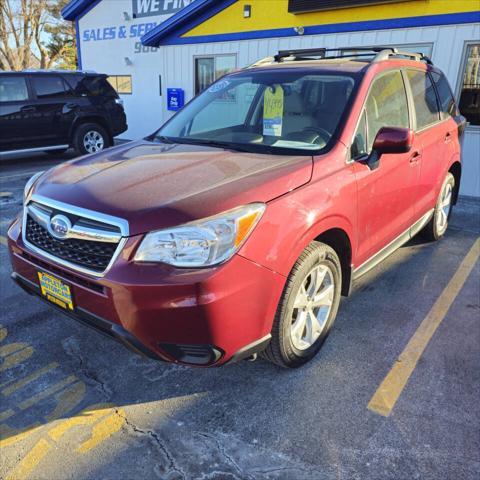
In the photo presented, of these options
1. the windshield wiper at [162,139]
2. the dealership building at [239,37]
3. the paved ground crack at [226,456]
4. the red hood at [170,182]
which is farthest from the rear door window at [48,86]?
the paved ground crack at [226,456]

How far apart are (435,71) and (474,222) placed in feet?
8.13

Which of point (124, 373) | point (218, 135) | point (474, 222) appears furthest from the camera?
point (474, 222)

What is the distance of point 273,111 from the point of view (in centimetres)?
333

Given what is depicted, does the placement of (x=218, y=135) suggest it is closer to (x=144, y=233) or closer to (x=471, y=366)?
(x=144, y=233)

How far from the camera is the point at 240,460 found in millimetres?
2195

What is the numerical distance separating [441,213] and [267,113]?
2704mm

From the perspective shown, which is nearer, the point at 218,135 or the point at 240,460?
the point at 240,460

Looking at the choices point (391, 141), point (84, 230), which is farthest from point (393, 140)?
point (84, 230)

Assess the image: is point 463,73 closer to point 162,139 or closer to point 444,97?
point 444,97

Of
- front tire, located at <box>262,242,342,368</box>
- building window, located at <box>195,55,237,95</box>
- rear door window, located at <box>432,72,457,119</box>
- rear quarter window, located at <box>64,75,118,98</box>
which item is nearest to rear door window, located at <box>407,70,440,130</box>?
rear door window, located at <box>432,72,457,119</box>

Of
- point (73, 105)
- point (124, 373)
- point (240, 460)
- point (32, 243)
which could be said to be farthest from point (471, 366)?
point (73, 105)

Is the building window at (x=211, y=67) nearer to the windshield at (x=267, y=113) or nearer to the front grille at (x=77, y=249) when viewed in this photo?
→ the windshield at (x=267, y=113)

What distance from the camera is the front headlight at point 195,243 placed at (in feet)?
6.89

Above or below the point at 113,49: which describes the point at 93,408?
below
